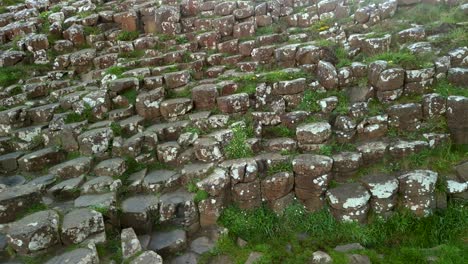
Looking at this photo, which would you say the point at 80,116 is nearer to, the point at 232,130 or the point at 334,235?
the point at 232,130

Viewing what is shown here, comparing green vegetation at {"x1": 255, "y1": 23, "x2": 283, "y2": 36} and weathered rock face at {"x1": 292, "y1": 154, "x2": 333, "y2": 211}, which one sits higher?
green vegetation at {"x1": 255, "y1": 23, "x2": 283, "y2": 36}

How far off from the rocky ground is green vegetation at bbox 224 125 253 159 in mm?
27

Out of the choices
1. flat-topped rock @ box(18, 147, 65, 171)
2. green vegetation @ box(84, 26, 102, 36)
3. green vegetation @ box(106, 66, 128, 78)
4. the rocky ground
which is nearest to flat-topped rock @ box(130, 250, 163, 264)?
the rocky ground

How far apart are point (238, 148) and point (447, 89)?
4.19 metres

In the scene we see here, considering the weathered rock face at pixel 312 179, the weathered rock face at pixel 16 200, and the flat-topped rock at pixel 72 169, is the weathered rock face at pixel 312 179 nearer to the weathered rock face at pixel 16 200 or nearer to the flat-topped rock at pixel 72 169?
the flat-topped rock at pixel 72 169

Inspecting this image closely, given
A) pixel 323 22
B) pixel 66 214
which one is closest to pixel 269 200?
pixel 66 214

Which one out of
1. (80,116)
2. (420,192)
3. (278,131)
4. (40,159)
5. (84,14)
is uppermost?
(84,14)

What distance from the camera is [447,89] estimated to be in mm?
7258

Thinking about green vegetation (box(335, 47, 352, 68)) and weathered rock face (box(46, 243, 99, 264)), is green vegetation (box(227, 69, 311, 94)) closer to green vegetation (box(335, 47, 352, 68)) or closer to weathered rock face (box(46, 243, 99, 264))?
green vegetation (box(335, 47, 352, 68))

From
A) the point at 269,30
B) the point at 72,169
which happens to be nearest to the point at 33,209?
the point at 72,169

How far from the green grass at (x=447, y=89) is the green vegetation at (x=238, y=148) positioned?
12.6ft

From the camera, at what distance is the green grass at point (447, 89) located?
714 cm

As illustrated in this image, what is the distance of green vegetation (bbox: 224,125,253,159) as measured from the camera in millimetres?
7176

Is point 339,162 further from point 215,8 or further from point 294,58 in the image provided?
point 215,8
